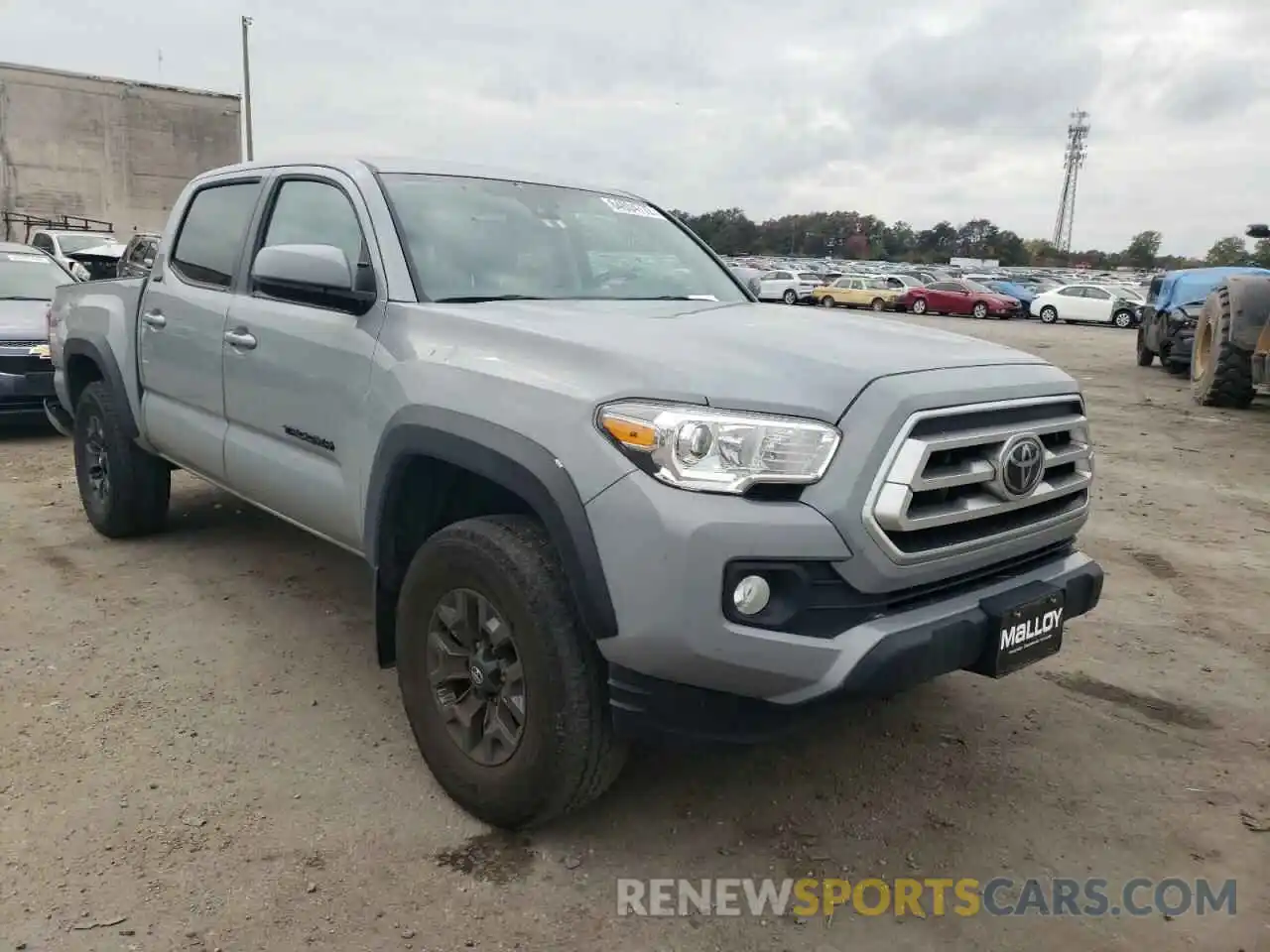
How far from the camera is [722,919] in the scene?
8.34ft

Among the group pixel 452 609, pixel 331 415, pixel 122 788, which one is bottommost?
pixel 122 788

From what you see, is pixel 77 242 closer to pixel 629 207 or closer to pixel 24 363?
pixel 24 363

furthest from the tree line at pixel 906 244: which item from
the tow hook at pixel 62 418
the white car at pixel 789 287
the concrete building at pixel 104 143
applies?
the tow hook at pixel 62 418

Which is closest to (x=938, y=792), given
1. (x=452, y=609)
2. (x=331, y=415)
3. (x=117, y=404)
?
(x=452, y=609)

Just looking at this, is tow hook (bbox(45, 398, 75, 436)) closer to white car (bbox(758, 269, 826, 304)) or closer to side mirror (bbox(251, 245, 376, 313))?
side mirror (bbox(251, 245, 376, 313))

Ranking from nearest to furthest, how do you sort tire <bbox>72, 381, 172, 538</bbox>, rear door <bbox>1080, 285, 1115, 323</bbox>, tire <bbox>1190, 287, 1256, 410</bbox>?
tire <bbox>72, 381, 172, 538</bbox> < tire <bbox>1190, 287, 1256, 410</bbox> < rear door <bbox>1080, 285, 1115, 323</bbox>

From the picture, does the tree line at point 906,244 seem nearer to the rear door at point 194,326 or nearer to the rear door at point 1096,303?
the rear door at point 1096,303

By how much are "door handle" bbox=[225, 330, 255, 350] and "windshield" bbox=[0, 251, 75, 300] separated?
6.14 metres

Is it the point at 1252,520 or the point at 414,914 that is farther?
the point at 1252,520

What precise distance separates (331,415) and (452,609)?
3.04ft

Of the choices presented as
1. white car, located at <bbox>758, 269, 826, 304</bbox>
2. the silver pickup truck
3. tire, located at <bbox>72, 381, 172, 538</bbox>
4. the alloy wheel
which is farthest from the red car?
the alloy wheel

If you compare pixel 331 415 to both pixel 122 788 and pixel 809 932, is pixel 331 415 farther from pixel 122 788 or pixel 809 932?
pixel 809 932

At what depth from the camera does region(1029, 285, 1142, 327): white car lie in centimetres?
3241

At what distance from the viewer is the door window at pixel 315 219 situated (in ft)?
11.5
